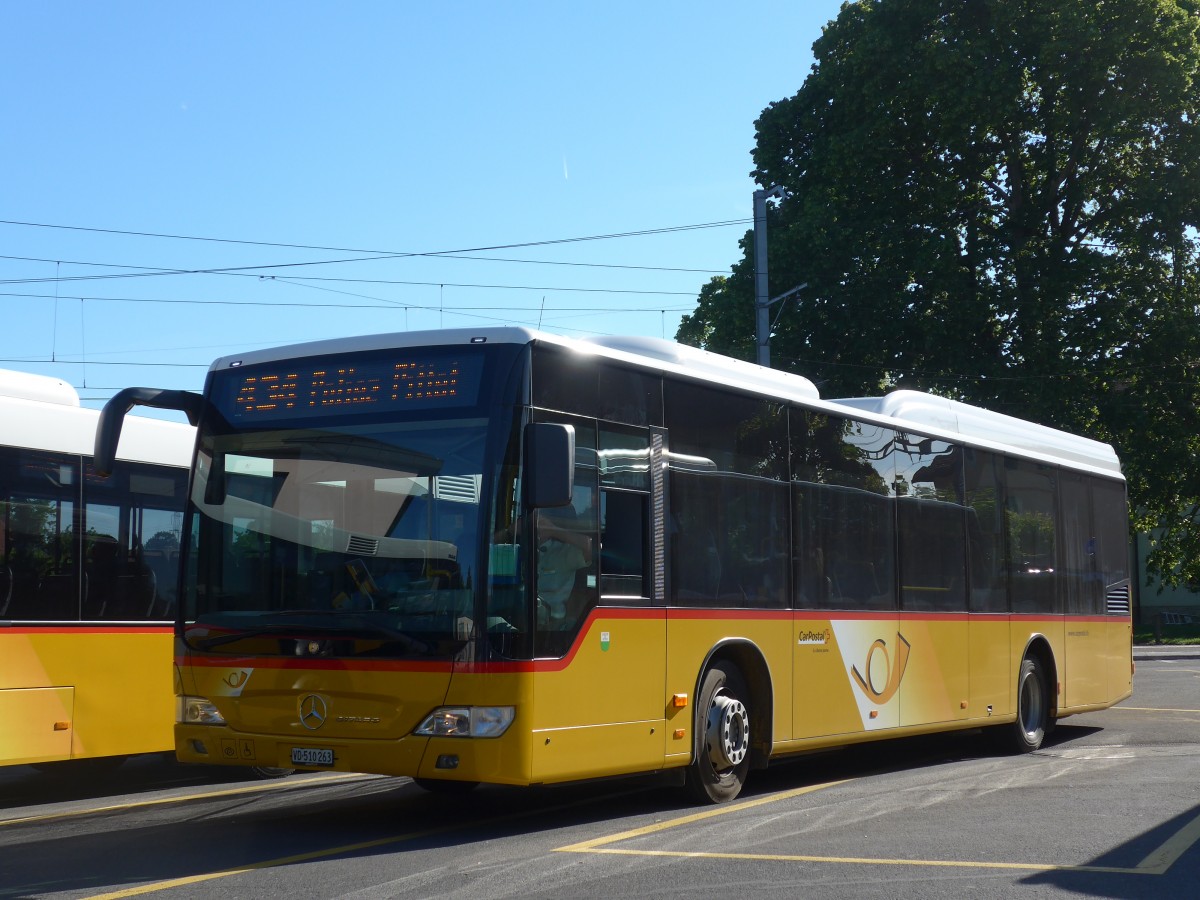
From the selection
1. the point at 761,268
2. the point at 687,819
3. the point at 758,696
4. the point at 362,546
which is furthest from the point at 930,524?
the point at 761,268

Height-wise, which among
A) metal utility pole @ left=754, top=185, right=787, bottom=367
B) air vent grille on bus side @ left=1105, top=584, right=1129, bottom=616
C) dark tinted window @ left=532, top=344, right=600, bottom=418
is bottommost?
air vent grille on bus side @ left=1105, top=584, right=1129, bottom=616

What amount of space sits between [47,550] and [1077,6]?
24982 mm

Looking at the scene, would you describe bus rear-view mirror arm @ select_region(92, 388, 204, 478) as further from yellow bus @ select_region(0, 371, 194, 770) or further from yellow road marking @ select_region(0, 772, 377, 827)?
yellow road marking @ select_region(0, 772, 377, 827)

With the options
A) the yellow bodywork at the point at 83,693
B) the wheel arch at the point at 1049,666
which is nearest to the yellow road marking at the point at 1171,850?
the wheel arch at the point at 1049,666

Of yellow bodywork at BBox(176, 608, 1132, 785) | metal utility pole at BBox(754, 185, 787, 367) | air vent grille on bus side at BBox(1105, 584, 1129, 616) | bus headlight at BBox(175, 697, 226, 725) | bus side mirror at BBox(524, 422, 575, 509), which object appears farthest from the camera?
metal utility pole at BBox(754, 185, 787, 367)

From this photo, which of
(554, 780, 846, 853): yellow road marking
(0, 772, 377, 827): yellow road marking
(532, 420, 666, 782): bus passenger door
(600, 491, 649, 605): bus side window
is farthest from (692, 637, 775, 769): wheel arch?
(0, 772, 377, 827): yellow road marking

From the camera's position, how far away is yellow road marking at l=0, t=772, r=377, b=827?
32.6 ft

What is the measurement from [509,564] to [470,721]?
2.92ft

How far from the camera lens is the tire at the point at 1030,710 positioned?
14.9m

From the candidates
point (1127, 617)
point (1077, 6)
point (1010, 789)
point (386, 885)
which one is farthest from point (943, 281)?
point (386, 885)

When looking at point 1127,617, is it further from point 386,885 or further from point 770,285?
point 770,285

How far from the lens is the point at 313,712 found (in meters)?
8.59

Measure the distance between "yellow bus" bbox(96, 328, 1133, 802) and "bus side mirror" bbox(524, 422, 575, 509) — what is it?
0.04 feet

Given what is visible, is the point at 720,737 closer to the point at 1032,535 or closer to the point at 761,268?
the point at 1032,535
